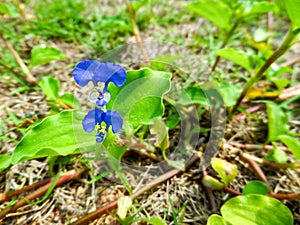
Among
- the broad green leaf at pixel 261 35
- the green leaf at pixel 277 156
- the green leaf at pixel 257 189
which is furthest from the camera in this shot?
the broad green leaf at pixel 261 35

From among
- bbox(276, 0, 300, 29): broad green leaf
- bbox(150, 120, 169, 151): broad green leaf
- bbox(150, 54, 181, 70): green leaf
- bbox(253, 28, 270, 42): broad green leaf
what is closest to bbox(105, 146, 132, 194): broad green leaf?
bbox(150, 120, 169, 151): broad green leaf

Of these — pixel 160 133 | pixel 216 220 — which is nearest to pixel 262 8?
pixel 160 133

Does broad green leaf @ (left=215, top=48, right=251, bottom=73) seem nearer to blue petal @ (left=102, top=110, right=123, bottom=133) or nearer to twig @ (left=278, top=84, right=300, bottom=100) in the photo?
twig @ (left=278, top=84, right=300, bottom=100)

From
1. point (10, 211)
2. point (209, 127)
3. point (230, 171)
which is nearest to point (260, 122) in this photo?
point (209, 127)

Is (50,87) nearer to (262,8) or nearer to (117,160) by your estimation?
(117,160)

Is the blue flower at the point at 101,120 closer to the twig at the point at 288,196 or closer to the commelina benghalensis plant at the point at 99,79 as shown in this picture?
the commelina benghalensis plant at the point at 99,79

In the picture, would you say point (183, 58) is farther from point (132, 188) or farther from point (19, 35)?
point (19, 35)

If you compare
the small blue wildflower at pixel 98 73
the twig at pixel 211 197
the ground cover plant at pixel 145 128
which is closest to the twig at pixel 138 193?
the ground cover plant at pixel 145 128
